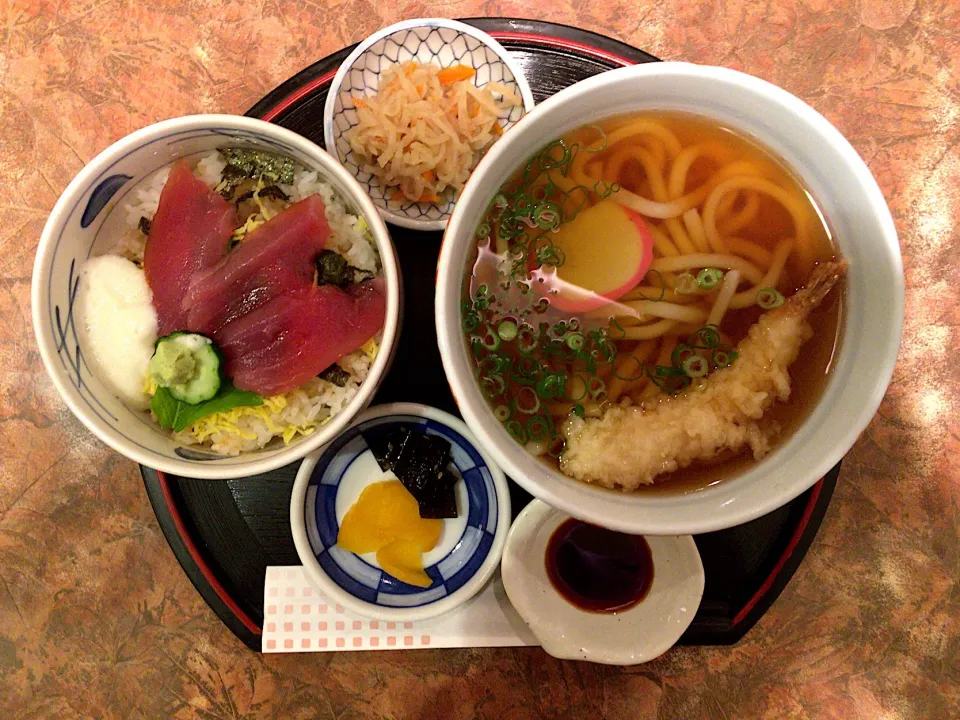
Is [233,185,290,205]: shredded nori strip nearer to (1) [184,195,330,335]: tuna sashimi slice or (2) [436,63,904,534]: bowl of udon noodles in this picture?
(1) [184,195,330,335]: tuna sashimi slice

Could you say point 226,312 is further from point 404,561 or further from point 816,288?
point 816,288

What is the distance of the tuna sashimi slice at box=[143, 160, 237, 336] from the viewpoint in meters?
→ 1.35

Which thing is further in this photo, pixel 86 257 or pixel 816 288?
pixel 86 257

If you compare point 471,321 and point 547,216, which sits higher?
point 547,216

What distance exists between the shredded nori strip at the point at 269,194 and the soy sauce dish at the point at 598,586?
94 centimetres

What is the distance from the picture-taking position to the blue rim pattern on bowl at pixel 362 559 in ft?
4.94

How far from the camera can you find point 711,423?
1173 millimetres

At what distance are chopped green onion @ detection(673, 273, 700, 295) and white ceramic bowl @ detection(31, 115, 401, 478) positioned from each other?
22.7 inches

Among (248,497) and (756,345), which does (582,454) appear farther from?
(248,497)

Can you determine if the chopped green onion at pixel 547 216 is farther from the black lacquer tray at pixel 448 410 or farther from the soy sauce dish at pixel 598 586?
the soy sauce dish at pixel 598 586

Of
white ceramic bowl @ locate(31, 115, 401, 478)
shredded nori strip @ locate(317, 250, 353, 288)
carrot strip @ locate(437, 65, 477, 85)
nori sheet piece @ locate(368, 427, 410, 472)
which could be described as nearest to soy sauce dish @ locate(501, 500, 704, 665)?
nori sheet piece @ locate(368, 427, 410, 472)

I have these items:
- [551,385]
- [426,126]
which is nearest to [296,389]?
[551,385]

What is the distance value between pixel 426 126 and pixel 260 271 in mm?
532

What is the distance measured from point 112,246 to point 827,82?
75.9 inches
